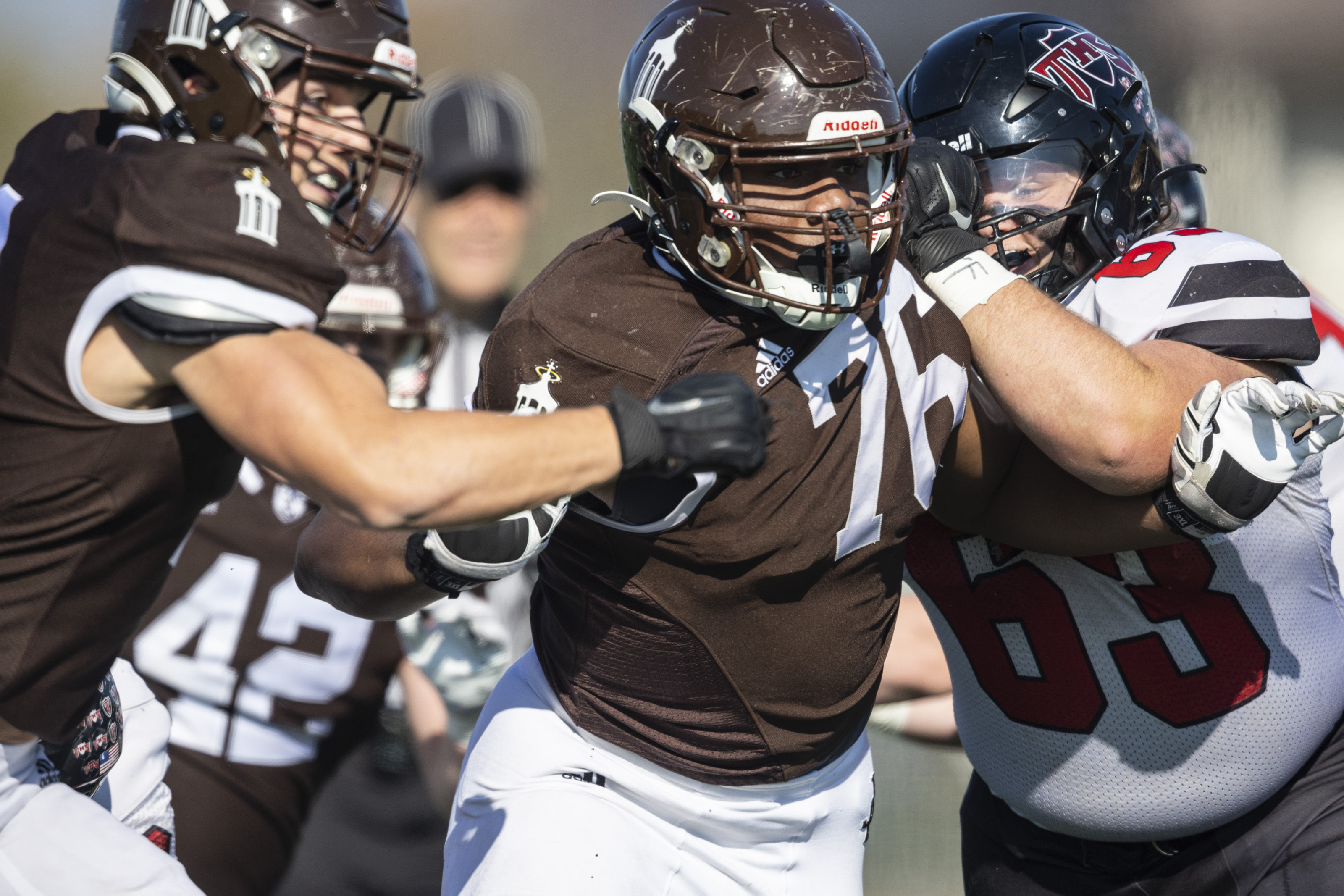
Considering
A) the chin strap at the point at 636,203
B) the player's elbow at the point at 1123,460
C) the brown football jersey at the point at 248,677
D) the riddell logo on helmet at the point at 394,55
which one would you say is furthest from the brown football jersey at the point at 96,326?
the brown football jersey at the point at 248,677

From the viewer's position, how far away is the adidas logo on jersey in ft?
7.52

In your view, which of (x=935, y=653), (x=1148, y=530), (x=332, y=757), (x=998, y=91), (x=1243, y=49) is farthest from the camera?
(x=1243, y=49)

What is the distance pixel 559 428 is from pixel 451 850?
39.8 inches

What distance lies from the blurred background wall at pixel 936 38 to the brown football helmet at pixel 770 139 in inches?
173

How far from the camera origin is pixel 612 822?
2.29 meters

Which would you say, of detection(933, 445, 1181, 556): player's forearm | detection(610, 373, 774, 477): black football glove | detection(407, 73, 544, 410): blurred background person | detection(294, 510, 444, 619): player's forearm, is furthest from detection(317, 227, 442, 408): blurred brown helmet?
detection(610, 373, 774, 477): black football glove

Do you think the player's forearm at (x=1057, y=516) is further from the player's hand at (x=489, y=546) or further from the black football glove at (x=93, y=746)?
the black football glove at (x=93, y=746)

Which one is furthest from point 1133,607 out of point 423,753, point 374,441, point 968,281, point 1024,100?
point 423,753

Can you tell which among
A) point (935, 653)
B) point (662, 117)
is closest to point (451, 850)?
point (662, 117)

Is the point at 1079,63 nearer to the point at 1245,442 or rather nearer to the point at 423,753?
the point at 1245,442

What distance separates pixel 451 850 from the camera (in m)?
2.41

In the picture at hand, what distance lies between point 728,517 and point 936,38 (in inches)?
231

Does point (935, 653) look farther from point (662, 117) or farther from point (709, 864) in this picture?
point (662, 117)

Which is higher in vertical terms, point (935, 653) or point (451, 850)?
point (451, 850)
